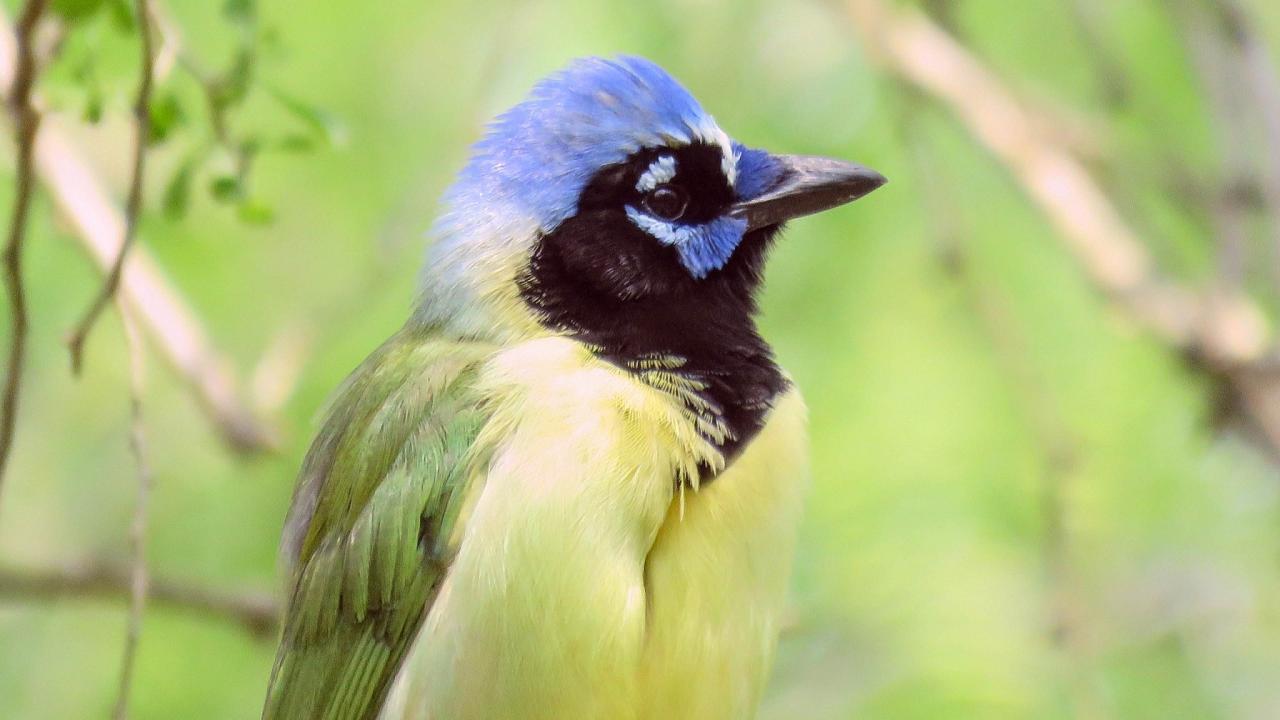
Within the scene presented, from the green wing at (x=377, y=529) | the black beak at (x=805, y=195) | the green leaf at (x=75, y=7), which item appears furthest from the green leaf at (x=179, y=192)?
the black beak at (x=805, y=195)

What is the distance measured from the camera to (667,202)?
4.47 m

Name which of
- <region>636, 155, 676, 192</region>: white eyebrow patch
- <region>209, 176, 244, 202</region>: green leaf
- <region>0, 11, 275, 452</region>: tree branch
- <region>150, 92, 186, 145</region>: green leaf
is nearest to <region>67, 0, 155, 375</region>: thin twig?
<region>150, 92, 186, 145</region>: green leaf

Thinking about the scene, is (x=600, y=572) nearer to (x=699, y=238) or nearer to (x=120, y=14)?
(x=699, y=238)

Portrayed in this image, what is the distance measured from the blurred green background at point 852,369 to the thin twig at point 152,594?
1.56 feet

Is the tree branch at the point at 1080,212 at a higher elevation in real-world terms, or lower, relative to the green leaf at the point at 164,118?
higher

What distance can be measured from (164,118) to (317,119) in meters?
0.38

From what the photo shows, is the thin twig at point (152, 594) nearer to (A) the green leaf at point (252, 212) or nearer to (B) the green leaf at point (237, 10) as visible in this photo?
(A) the green leaf at point (252, 212)

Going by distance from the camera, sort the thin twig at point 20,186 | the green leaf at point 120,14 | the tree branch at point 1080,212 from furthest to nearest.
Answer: the tree branch at point 1080,212
the green leaf at point 120,14
the thin twig at point 20,186

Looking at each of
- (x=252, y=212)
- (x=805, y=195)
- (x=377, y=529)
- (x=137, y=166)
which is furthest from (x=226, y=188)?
(x=805, y=195)

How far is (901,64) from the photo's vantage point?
21.9 feet

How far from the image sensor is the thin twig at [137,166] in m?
3.57

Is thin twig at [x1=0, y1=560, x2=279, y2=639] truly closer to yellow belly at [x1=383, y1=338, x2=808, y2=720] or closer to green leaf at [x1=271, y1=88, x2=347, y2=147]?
yellow belly at [x1=383, y1=338, x2=808, y2=720]

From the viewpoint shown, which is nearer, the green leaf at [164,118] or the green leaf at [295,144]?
the green leaf at [164,118]

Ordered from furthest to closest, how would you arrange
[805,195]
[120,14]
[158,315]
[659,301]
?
[158,315]
[805,195]
[659,301]
[120,14]
